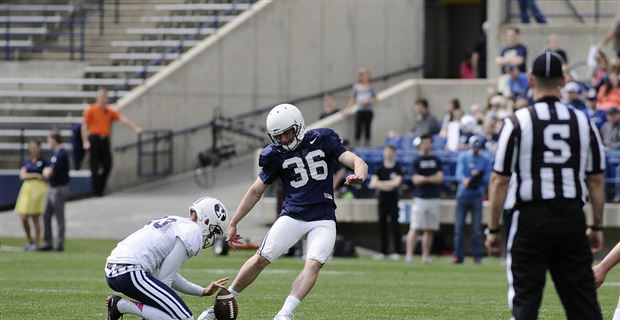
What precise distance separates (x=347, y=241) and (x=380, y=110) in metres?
5.83

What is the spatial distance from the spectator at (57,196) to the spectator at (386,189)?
4899mm

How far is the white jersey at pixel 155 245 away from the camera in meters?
8.77

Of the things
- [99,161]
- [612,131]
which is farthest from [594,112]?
[99,161]

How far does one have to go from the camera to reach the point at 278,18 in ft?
96.5

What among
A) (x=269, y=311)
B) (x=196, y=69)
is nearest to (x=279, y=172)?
(x=269, y=311)

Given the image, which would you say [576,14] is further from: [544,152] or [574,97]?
[544,152]

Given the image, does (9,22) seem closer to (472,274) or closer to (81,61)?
(81,61)

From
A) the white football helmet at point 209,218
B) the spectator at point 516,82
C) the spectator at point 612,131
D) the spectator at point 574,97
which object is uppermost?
the spectator at point 516,82

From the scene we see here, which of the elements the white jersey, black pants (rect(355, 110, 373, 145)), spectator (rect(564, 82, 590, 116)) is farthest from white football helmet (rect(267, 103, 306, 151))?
black pants (rect(355, 110, 373, 145))

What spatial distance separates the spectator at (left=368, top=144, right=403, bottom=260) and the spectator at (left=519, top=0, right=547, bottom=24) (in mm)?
7133

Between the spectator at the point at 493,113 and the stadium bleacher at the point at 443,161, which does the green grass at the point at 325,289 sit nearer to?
the stadium bleacher at the point at 443,161

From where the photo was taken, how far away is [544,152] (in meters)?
7.36

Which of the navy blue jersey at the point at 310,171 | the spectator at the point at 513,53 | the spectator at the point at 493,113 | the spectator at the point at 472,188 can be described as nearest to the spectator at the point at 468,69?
the spectator at the point at 513,53

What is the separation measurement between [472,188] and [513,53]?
5016mm
